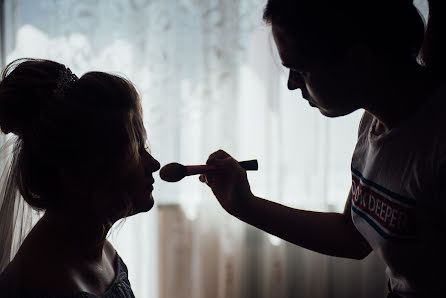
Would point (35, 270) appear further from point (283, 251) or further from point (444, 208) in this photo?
point (283, 251)

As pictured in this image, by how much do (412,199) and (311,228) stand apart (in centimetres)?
29

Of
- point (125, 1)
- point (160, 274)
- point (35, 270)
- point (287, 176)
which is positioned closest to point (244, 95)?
point (287, 176)

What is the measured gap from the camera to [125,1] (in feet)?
5.37

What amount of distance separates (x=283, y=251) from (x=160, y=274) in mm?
466

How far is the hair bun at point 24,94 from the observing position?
2.43ft

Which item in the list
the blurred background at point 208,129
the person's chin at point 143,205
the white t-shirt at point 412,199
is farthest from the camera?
the blurred background at point 208,129

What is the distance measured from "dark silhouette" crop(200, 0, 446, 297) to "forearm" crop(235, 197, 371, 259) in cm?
13

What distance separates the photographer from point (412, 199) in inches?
25.4

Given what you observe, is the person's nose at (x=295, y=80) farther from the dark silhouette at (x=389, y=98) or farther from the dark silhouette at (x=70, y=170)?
the dark silhouette at (x=70, y=170)

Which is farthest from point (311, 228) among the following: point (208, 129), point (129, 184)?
point (208, 129)

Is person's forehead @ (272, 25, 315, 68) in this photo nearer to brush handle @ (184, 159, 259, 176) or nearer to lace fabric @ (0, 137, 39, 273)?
brush handle @ (184, 159, 259, 176)

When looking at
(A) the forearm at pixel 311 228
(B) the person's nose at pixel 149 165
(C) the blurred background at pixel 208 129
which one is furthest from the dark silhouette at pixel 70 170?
(C) the blurred background at pixel 208 129

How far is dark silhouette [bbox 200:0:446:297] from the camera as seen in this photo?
0.65 metres

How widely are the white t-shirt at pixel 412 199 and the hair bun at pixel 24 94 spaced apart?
541mm
